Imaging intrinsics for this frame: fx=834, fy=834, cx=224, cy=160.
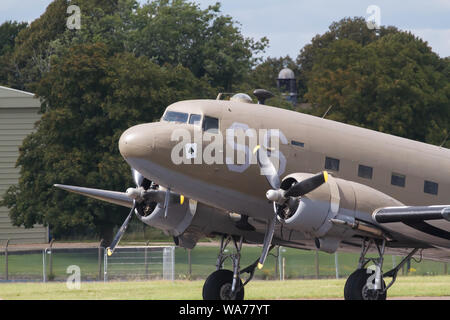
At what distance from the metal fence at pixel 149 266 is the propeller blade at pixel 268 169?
13.8m

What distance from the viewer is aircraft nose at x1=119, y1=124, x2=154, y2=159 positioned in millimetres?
17734

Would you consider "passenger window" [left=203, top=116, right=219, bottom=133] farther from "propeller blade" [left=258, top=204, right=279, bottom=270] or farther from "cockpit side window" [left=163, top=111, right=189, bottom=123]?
"propeller blade" [left=258, top=204, right=279, bottom=270]

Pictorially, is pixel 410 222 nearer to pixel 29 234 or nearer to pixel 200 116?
pixel 200 116

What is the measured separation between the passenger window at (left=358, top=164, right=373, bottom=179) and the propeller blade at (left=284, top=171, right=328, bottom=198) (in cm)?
231

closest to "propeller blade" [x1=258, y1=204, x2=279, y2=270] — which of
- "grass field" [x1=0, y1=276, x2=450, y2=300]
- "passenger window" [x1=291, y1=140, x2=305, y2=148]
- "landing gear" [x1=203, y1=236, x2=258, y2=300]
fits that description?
"landing gear" [x1=203, y1=236, x2=258, y2=300]

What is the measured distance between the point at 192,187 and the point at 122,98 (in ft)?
98.8

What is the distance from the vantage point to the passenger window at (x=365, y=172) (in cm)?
1938

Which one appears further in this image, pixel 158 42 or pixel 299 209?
pixel 158 42

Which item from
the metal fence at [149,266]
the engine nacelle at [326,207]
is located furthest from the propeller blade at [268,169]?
the metal fence at [149,266]

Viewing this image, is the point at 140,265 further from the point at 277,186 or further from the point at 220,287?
the point at 277,186

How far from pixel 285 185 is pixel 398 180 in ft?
11.0
